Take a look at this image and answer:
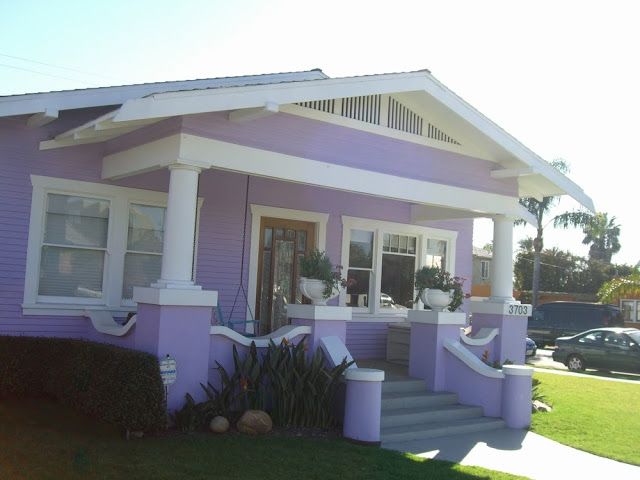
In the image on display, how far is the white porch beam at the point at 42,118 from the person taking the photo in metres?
9.18

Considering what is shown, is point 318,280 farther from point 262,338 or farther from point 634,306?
point 634,306

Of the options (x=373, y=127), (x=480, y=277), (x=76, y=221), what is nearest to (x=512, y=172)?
(x=373, y=127)

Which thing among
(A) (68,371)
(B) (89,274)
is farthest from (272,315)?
(A) (68,371)

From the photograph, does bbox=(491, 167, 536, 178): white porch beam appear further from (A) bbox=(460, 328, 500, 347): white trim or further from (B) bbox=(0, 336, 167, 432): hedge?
(B) bbox=(0, 336, 167, 432): hedge

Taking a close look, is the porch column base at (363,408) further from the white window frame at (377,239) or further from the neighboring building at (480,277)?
the neighboring building at (480,277)

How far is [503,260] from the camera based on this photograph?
1208 cm

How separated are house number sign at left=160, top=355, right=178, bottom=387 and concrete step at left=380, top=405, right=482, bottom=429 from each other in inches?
108

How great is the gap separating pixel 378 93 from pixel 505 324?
4.65 m

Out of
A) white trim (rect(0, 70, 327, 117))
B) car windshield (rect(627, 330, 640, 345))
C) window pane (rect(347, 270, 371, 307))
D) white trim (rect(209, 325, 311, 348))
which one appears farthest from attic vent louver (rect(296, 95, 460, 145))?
car windshield (rect(627, 330, 640, 345))

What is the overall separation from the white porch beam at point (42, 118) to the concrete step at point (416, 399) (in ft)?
19.0

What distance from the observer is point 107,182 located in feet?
33.7

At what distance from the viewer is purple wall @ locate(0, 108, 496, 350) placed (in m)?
9.47

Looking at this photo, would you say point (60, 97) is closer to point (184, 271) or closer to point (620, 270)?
point (184, 271)

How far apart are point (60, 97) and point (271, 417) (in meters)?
4.96
